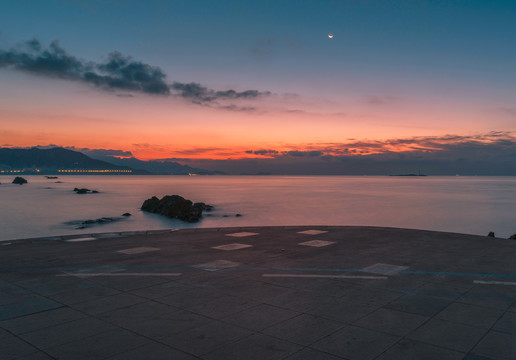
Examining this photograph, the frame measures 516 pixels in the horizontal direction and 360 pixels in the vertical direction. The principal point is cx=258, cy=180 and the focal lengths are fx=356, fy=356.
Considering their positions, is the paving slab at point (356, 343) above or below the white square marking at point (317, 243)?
above

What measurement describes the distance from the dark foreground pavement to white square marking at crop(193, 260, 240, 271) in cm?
7

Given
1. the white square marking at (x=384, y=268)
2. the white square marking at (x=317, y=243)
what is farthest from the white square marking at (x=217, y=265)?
the white square marking at (x=317, y=243)

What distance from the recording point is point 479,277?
1013 centimetres

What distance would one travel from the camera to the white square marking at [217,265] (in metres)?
11.1

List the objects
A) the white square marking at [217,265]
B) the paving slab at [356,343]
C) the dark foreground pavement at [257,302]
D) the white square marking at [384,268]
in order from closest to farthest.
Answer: the paving slab at [356,343] → the dark foreground pavement at [257,302] → the white square marking at [384,268] → the white square marking at [217,265]

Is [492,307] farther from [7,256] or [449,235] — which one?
[7,256]

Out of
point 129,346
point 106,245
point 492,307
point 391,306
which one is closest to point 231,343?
point 129,346

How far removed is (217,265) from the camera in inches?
451

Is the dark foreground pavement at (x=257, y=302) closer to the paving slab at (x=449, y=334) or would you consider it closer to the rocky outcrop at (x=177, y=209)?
the paving slab at (x=449, y=334)

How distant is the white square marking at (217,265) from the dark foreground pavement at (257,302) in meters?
0.07

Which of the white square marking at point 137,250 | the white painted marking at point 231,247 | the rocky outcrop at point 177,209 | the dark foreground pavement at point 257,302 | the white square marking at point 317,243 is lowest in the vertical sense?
the rocky outcrop at point 177,209

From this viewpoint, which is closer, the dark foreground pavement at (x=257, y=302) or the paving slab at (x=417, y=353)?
the paving slab at (x=417, y=353)

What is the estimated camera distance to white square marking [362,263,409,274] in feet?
35.2

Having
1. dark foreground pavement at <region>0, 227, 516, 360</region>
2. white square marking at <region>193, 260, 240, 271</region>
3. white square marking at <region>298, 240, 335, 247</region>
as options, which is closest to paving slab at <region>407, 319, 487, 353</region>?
dark foreground pavement at <region>0, 227, 516, 360</region>
